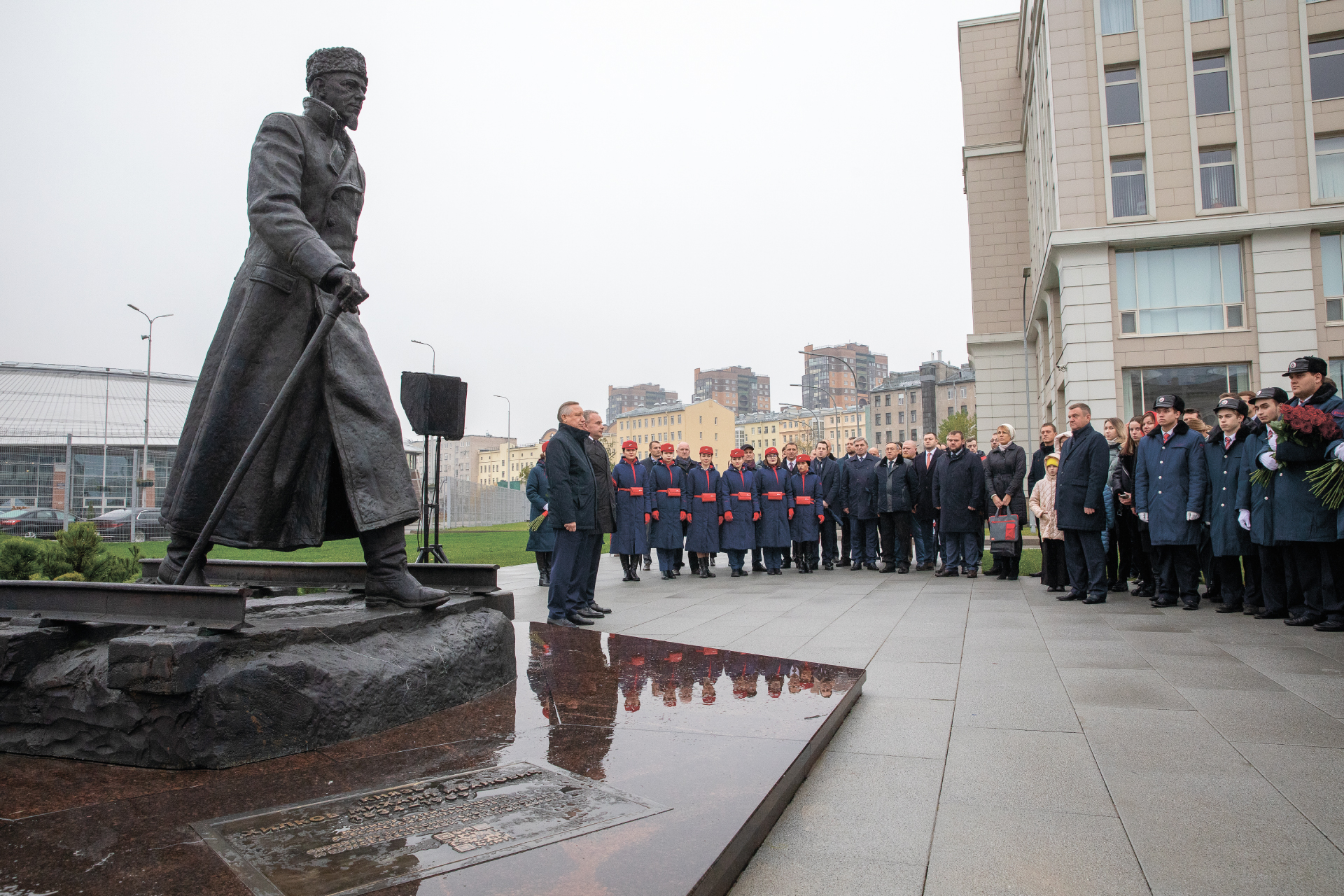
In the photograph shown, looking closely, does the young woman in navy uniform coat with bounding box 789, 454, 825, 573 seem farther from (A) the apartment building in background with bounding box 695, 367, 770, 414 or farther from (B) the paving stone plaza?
(A) the apartment building in background with bounding box 695, 367, 770, 414

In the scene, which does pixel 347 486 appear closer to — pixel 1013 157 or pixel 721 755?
pixel 721 755

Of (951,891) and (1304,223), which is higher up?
(1304,223)

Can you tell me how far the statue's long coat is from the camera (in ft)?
12.1

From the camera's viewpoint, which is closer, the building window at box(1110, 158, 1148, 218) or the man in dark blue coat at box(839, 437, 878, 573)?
the man in dark blue coat at box(839, 437, 878, 573)

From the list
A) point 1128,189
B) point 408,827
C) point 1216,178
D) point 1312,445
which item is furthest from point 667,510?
point 1216,178

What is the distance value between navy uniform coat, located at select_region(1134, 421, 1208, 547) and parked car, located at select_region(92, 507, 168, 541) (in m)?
31.4

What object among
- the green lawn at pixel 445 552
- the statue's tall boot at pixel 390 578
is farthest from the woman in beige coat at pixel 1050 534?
the statue's tall boot at pixel 390 578

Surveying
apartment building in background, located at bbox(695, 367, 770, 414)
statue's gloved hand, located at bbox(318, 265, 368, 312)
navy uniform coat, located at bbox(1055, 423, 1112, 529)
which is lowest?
navy uniform coat, located at bbox(1055, 423, 1112, 529)

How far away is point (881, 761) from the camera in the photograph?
365 cm

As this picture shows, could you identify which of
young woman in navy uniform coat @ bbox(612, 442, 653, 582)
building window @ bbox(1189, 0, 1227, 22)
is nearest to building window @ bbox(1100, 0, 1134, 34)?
building window @ bbox(1189, 0, 1227, 22)

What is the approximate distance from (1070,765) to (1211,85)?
27.0 m

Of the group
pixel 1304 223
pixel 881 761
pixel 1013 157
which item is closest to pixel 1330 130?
pixel 1304 223

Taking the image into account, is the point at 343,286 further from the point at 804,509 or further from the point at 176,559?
the point at 804,509

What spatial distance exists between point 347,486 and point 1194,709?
4405 mm
